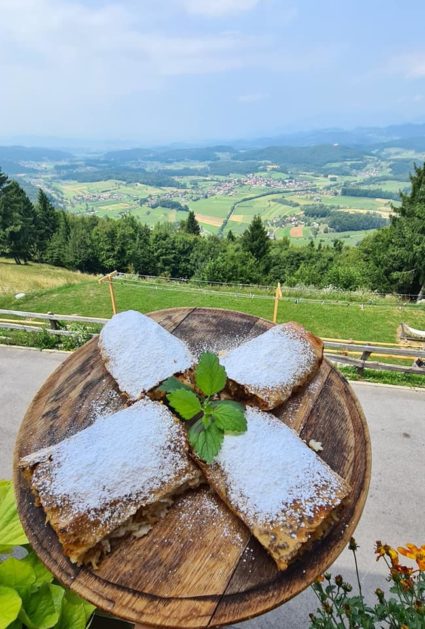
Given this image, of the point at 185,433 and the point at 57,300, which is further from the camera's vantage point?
the point at 57,300

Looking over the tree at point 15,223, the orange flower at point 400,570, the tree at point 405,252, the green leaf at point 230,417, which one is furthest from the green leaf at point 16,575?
the tree at point 15,223

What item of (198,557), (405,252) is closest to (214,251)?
(405,252)

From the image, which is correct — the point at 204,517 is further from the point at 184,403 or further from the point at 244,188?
the point at 244,188

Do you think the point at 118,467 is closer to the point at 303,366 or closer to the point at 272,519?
the point at 272,519

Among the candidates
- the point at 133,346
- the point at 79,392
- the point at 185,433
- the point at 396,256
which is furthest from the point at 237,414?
the point at 396,256

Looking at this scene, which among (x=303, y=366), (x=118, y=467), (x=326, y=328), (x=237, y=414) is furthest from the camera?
→ (x=326, y=328)

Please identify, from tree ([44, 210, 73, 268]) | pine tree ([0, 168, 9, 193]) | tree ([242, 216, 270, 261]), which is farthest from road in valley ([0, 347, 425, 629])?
tree ([44, 210, 73, 268])

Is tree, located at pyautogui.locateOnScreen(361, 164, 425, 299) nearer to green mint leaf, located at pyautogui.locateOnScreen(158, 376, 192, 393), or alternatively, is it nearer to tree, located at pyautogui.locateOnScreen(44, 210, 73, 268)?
green mint leaf, located at pyautogui.locateOnScreen(158, 376, 192, 393)
